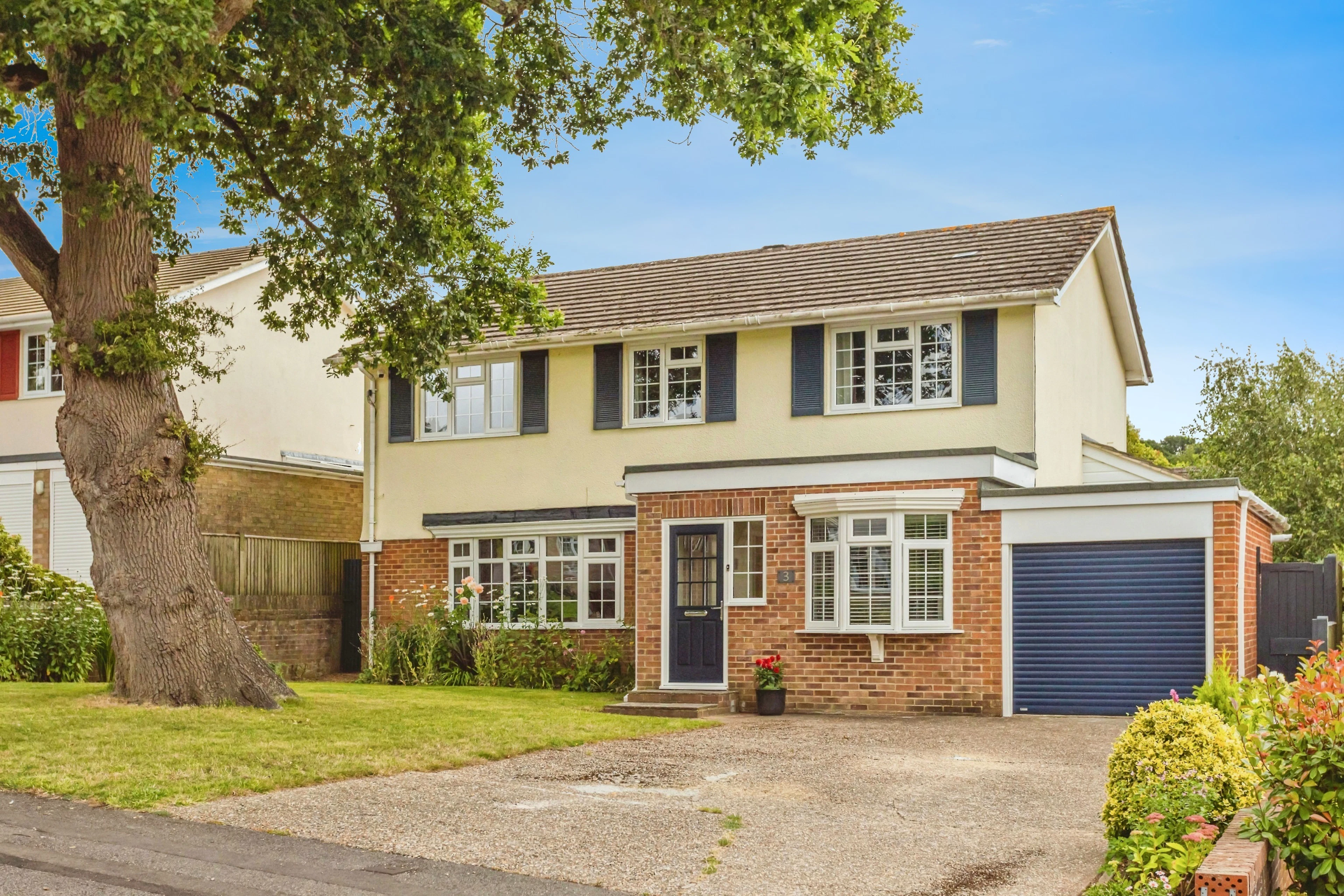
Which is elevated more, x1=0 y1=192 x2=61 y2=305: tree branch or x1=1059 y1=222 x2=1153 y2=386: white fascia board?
x1=1059 y1=222 x2=1153 y2=386: white fascia board

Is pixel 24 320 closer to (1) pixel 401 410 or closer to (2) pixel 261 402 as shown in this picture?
(2) pixel 261 402

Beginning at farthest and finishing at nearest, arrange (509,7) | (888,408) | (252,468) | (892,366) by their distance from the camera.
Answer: (252,468) < (892,366) < (888,408) < (509,7)

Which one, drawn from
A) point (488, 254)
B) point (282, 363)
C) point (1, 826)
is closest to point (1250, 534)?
point (488, 254)

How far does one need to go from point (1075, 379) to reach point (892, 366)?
3.35 metres

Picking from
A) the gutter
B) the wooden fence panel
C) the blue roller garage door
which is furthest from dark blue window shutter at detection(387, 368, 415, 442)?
the blue roller garage door

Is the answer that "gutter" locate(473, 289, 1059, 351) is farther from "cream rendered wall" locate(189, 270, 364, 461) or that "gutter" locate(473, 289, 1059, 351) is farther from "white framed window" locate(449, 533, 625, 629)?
"cream rendered wall" locate(189, 270, 364, 461)

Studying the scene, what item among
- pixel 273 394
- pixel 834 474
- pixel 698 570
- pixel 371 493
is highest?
pixel 273 394

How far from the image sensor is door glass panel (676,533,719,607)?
18297 millimetres

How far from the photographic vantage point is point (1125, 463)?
2112cm

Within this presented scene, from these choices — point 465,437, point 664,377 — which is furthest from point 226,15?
point 465,437

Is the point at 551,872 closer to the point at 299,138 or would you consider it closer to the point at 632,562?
the point at 299,138

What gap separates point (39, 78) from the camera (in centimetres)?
1438

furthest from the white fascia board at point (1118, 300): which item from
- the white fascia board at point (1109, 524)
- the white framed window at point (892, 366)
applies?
the white fascia board at point (1109, 524)

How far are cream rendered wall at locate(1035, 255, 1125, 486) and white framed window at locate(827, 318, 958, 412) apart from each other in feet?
4.21
